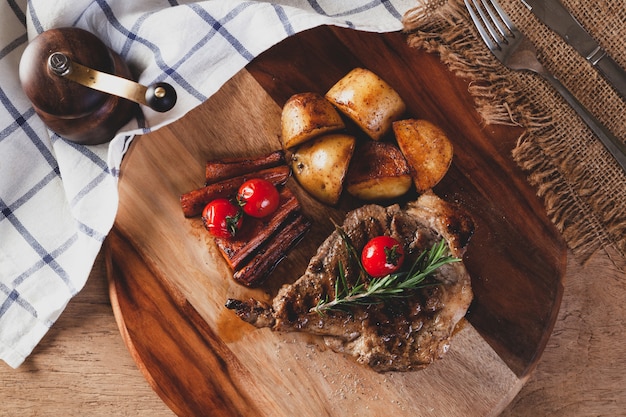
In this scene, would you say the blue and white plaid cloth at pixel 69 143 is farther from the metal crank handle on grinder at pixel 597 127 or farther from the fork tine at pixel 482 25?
the metal crank handle on grinder at pixel 597 127

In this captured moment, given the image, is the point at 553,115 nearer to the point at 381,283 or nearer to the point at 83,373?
the point at 381,283

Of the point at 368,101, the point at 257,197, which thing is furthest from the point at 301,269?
the point at 368,101

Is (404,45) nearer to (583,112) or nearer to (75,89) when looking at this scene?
(583,112)

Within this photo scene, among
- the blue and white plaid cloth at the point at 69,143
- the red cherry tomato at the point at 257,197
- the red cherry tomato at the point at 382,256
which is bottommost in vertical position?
the red cherry tomato at the point at 382,256

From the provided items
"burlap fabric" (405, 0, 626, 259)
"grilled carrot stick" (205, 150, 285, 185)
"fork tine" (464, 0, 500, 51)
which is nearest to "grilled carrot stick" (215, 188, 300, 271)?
"grilled carrot stick" (205, 150, 285, 185)

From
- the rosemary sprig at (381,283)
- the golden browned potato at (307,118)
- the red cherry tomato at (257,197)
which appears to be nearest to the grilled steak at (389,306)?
the rosemary sprig at (381,283)

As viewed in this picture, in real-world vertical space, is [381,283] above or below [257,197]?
below
